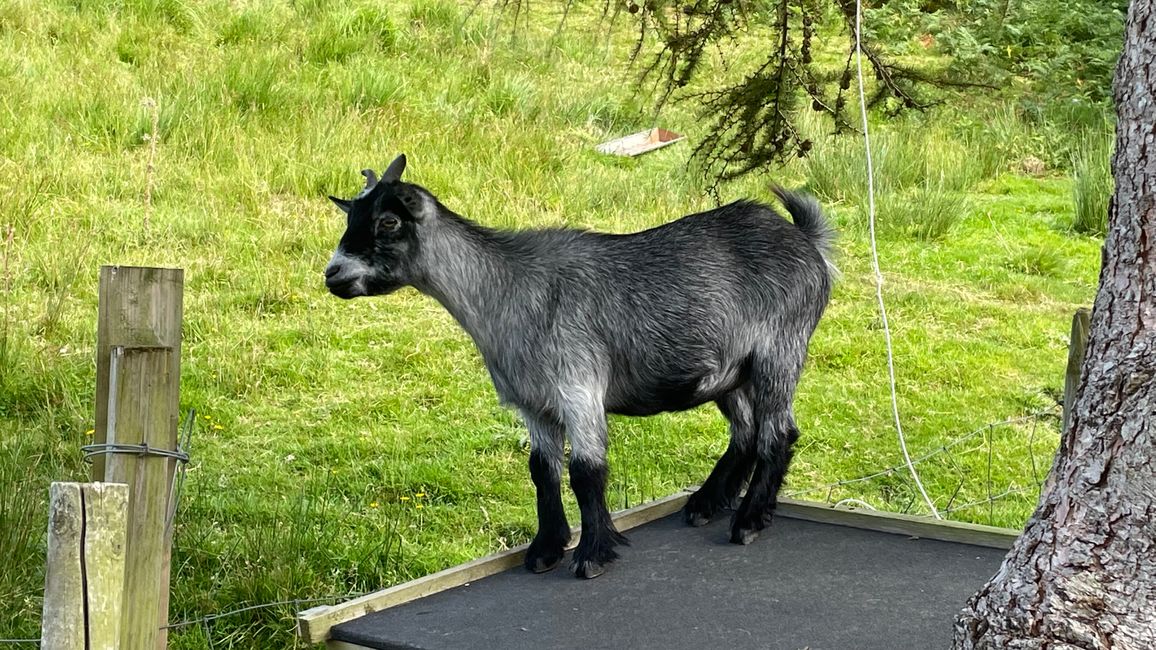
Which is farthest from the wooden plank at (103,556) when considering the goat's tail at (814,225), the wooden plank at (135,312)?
the goat's tail at (814,225)

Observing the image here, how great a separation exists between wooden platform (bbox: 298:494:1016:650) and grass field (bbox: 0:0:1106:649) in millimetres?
836

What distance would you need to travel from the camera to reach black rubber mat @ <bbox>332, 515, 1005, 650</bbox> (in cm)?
391

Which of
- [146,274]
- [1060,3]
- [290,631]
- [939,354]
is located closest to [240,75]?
[939,354]

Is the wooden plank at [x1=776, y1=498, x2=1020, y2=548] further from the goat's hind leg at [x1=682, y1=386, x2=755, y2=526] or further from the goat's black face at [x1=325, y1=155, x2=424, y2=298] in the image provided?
the goat's black face at [x1=325, y1=155, x2=424, y2=298]

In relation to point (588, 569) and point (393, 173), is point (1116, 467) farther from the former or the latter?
point (393, 173)

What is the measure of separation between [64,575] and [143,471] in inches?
28.4

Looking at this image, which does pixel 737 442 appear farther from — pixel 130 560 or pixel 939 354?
pixel 939 354

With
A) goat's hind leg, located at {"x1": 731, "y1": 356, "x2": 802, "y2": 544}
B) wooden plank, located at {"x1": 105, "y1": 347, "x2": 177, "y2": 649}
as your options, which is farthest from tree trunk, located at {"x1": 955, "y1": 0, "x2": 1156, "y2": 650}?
wooden plank, located at {"x1": 105, "y1": 347, "x2": 177, "y2": 649}

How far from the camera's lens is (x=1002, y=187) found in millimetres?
11289

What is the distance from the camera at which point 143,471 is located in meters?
3.46

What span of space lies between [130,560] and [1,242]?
4.78 meters

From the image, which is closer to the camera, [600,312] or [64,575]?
[64,575]

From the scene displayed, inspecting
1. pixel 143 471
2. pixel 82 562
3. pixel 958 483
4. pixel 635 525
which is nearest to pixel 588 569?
pixel 635 525

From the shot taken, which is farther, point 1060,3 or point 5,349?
point 1060,3
